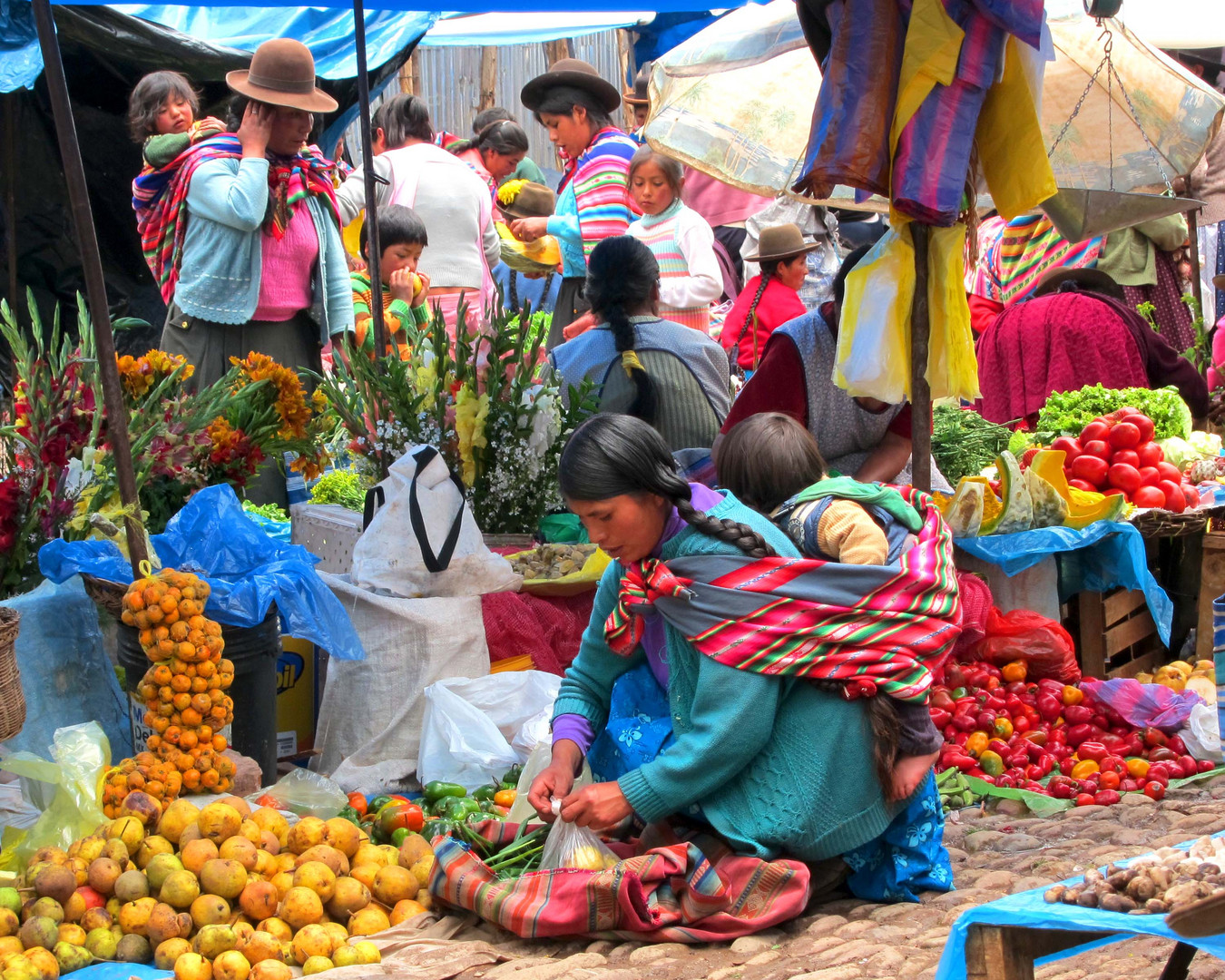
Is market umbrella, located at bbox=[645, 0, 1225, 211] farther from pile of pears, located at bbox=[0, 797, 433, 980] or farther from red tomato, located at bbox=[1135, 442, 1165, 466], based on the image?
pile of pears, located at bbox=[0, 797, 433, 980]

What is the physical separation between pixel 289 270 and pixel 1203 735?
383 centimetres

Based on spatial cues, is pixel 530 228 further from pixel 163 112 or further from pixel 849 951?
pixel 849 951

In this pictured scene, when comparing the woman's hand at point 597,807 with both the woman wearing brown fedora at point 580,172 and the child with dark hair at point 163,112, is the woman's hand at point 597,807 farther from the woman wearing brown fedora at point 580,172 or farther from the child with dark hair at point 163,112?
the woman wearing brown fedora at point 580,172

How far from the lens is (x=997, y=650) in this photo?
14.0 feet

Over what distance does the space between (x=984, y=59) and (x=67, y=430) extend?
2683 mm

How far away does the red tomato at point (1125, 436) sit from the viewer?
513cm

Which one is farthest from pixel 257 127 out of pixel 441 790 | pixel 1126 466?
pixel 1126 466

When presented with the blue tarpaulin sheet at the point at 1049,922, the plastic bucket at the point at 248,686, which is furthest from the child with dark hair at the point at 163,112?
the blue tarpaulin sheet at the point at 1049,922

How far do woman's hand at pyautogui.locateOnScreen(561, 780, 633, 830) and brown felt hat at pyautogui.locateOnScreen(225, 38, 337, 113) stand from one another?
128 inches

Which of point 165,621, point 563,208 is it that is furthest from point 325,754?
point 563,208

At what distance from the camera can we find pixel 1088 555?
468cm

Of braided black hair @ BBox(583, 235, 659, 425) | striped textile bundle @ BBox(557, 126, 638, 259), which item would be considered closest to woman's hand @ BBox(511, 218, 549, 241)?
striped textile bundle @ BBox(557, 126, 638, 259)

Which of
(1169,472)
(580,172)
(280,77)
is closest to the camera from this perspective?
(280,77)

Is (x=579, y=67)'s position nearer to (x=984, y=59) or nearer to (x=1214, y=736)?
(x=984, y=59)
